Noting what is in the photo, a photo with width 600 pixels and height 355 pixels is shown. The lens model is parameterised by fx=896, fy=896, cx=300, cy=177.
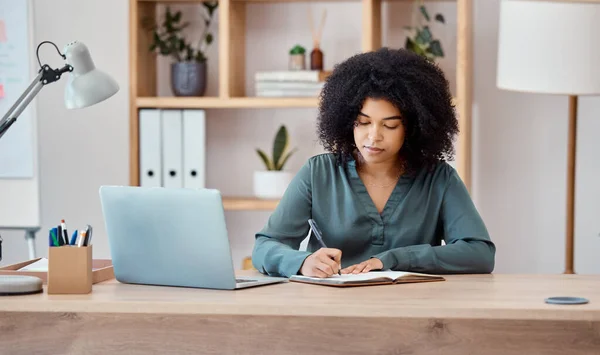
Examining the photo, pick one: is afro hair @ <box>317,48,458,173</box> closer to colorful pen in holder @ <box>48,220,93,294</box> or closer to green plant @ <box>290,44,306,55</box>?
colorful pen in holder @ <box>48,220,93,294</box>

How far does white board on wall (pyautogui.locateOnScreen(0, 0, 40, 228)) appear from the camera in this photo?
3.83 metres

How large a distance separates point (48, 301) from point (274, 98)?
6.53 feet

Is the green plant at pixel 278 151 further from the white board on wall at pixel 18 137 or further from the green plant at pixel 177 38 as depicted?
the white board on wall at pixel 18 137

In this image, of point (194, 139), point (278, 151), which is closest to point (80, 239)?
point (194, 139)

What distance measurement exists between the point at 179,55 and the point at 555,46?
1515mm

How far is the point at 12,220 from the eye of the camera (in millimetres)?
3850

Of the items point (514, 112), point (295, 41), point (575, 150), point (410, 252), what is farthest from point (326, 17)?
point (410, 252)

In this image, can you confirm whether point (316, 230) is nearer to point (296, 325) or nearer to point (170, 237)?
point (170, 237)

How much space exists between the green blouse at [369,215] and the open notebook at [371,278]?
0.22 meters

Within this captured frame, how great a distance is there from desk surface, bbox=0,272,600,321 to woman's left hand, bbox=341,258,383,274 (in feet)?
0.52

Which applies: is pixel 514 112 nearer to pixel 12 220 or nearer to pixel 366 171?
pixel 366 171

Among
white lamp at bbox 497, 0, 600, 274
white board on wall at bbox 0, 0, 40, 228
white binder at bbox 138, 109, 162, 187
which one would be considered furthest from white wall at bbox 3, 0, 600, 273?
white lamp at bbox 497, 0, 600, 274

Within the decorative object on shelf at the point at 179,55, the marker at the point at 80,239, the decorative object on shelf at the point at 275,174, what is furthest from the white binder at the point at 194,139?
the marker at the point at 80,239

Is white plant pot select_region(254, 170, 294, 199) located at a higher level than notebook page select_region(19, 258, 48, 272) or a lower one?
higher
